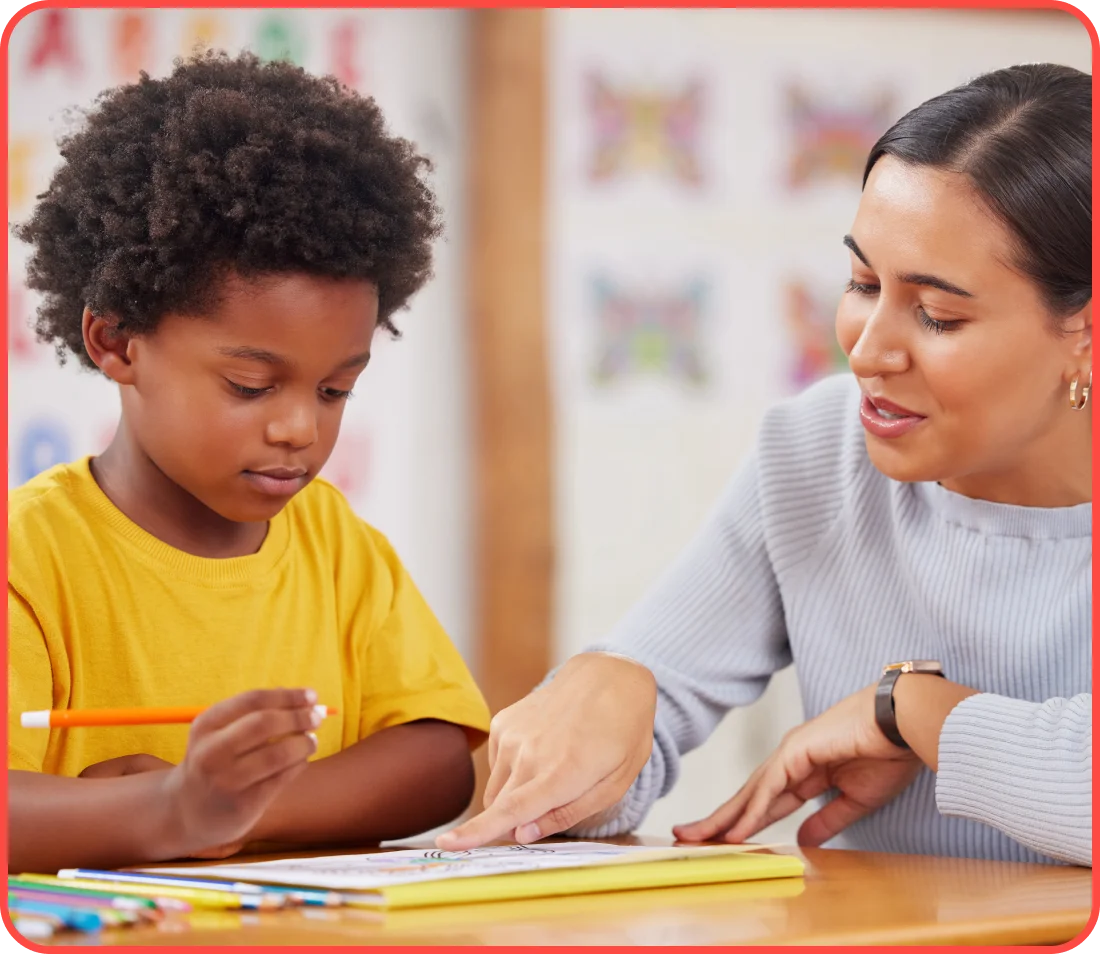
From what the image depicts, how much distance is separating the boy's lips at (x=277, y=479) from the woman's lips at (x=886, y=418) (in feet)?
1.36

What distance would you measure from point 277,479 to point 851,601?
510mm

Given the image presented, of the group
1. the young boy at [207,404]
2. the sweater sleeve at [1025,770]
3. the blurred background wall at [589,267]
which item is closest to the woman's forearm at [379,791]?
the young boy at [207,404]

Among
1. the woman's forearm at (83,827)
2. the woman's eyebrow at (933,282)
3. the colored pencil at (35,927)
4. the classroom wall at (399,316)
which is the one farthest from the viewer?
the classroom wall at (399,316)

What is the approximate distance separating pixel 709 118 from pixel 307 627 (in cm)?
211

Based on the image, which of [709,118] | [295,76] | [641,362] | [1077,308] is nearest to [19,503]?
[295,76]

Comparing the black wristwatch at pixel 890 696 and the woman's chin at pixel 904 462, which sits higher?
the woman's chin at pixel 904 462

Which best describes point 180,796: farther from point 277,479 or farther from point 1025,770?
point 1025,770

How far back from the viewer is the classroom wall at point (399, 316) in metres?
2.35

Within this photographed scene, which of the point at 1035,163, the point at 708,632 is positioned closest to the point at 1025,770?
the point at 708,632

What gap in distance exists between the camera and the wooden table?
0.62m

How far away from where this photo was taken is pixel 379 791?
952mm

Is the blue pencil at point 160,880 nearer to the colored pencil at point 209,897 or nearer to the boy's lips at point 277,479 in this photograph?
the colored pencil at point 209,897

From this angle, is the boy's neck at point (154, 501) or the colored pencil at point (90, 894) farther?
the boy's neck at point (154, 501)

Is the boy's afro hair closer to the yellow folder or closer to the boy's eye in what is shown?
the boy's eye
